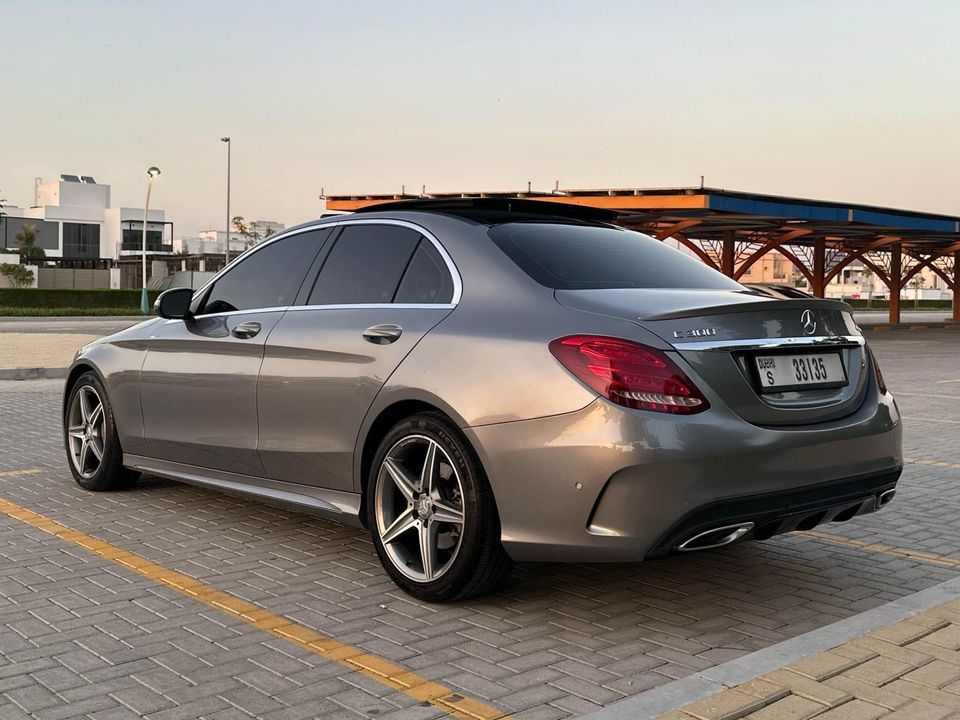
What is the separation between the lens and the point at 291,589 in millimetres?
4738

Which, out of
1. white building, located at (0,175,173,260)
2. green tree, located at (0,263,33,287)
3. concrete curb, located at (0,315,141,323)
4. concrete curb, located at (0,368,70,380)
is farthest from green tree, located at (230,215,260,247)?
concrete curb, located at (0,368,70,380)

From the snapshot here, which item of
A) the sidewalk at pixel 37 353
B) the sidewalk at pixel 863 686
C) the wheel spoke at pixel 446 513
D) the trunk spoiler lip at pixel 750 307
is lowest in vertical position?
the sidewalk at pixel 37 353

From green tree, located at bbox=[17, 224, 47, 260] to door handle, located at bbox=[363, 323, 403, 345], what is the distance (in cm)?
9563

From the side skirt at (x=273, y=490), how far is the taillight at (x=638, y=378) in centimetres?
143

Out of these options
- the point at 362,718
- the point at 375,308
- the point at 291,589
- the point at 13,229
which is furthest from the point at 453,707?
the point at 13,229

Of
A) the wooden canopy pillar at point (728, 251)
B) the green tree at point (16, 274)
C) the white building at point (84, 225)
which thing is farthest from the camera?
the white building at point (84, 225)

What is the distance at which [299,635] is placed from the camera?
4105 mm

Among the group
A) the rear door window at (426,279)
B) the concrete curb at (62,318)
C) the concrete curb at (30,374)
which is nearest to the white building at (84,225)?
the concrete curb at (62,318)

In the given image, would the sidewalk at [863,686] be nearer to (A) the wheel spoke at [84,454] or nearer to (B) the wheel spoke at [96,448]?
(B) the wheel spoke at [96,448]

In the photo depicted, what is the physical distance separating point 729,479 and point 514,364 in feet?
2.94

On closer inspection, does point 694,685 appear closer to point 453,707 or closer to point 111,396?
point 453,707

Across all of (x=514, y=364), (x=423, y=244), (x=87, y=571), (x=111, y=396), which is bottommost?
(x=87, y=571)

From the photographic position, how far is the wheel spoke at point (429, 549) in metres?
4.51

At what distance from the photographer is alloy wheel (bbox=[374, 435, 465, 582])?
4.47 metres
